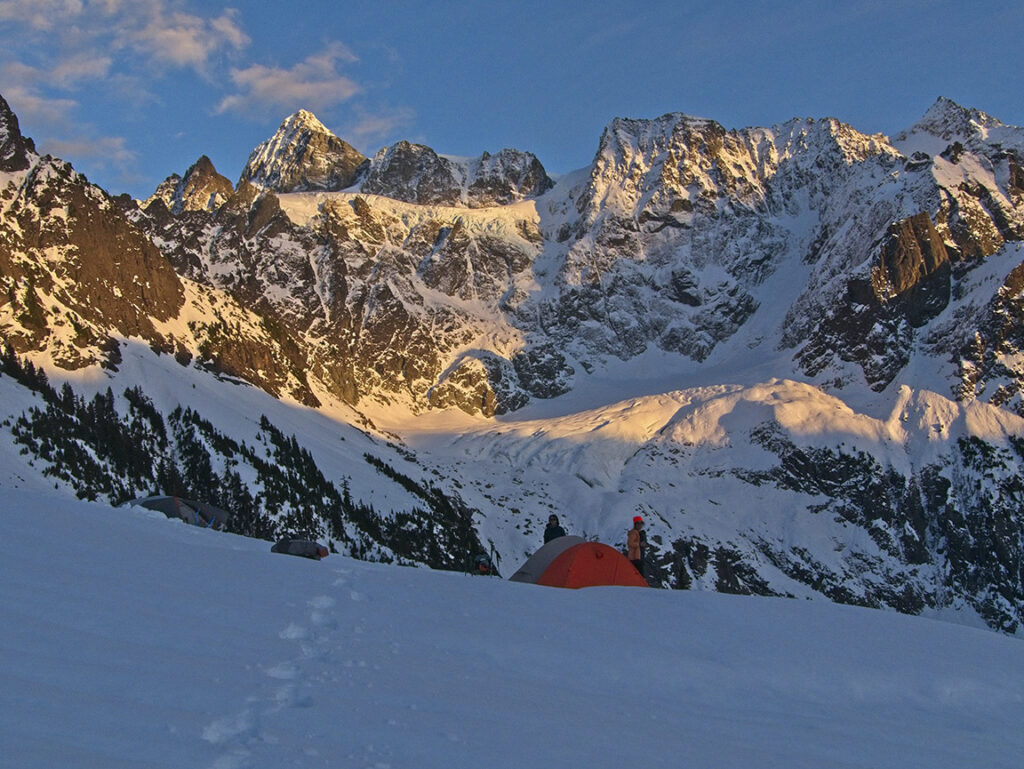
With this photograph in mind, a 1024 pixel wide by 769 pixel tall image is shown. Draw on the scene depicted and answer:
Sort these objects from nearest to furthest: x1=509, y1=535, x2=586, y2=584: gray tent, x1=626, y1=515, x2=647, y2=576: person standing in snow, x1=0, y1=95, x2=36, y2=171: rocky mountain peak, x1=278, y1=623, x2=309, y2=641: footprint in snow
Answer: x1=278, y1=623, x2=309, y2=641: footprint in snow < x1=509, y1=535, x2=586, y2=584: gray tent < x1=626, y1=515, x2=647, y2=576: person standing in snow < x1=0, y1=95, x2=36, y2=171: rocky mountain peak

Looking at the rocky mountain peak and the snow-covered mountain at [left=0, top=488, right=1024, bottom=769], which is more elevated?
the rocky mountain peak

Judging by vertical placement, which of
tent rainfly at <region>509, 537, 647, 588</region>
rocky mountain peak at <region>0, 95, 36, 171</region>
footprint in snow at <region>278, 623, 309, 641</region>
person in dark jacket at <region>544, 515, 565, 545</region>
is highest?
rocky mountain peak at <region>0, 95, 36, 171</region>

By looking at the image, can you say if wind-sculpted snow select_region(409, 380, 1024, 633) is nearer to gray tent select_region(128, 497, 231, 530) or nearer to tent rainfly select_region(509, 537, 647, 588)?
gray tent select_region(128, 497, 231, 530)

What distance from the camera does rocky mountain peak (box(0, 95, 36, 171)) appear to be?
140262mm

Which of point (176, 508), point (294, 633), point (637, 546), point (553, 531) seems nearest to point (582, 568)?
point (637, 546)

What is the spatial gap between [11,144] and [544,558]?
14018 cm

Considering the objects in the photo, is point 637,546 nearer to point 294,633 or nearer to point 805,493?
point 294,633

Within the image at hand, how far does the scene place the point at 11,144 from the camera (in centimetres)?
14275

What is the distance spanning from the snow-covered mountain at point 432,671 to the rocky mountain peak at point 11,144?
13952 cm

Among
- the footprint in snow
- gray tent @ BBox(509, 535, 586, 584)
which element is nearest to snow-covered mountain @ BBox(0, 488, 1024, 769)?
the footprint in snow

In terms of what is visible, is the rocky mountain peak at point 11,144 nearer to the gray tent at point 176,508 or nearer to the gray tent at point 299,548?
the gray tent at point 176,508

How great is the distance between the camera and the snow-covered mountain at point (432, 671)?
9.55m

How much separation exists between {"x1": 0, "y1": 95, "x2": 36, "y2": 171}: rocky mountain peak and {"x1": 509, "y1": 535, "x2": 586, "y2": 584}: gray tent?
135 metres

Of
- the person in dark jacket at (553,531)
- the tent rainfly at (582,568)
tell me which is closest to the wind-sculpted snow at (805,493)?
the person in dark jacket at (553,531)
